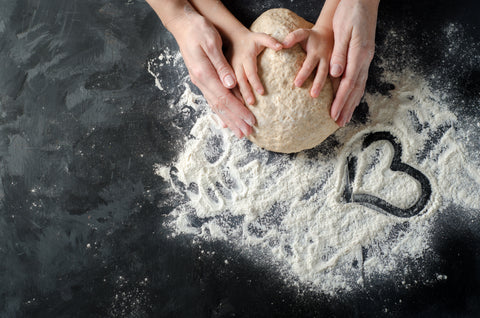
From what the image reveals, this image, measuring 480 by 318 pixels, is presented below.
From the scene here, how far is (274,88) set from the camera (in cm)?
99

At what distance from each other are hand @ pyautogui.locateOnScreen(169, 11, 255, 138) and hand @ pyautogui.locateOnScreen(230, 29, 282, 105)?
0.03 m

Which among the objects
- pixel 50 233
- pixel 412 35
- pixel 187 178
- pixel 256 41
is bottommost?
pixel 50 233

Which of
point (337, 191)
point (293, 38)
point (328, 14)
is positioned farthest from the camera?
point (337, 191)

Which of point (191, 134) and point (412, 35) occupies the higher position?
point (412, 35)

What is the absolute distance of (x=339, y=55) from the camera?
1.01 m

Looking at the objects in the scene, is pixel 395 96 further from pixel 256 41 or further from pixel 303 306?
pixel 303 306

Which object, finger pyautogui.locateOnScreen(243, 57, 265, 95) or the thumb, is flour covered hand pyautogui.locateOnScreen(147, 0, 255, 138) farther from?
the thumb

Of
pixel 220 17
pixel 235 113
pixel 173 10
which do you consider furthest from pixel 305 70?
pixel 173 10

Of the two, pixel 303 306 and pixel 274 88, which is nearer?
pixel 274 88

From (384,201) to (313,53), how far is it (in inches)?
21.8

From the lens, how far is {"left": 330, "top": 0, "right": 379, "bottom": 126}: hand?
101cm

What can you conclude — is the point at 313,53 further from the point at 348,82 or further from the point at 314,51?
the point at 348,82

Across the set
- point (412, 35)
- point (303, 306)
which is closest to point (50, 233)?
point (303, 306)

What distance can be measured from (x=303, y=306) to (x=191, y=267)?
0.40m
